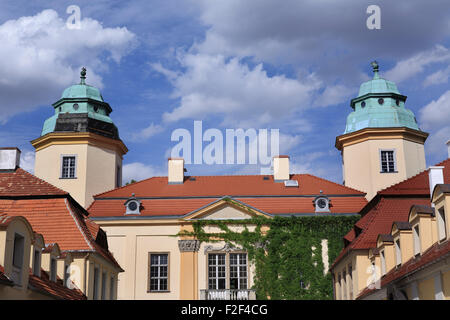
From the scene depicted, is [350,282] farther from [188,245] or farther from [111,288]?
[188,245]

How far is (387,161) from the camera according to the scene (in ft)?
123

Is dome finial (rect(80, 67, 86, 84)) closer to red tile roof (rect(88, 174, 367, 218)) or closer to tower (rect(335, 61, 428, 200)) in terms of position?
red tile roof (rect(88, 174, 367, 218))

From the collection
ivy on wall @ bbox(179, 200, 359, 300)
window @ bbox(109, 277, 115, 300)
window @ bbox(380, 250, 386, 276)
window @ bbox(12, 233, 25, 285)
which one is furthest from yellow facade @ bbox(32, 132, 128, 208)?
window @ bbox(12, 233, 25, 285)

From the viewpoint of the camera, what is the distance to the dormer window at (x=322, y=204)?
3481 centimetres

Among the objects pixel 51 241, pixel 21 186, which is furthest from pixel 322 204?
pixel 21 186

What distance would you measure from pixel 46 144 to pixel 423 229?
90.3ft

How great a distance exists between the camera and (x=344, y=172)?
128ft

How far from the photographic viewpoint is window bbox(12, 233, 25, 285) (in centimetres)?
1439

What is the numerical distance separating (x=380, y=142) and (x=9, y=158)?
22.6 metres

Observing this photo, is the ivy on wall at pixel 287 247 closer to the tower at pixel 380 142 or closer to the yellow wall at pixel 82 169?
the tower at pixel 380 142

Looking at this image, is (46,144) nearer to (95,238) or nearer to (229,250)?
(229,250)

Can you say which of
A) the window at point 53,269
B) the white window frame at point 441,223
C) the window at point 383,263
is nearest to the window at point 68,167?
the window at point 53,269

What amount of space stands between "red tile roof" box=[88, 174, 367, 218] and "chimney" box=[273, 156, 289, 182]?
0.49 m
